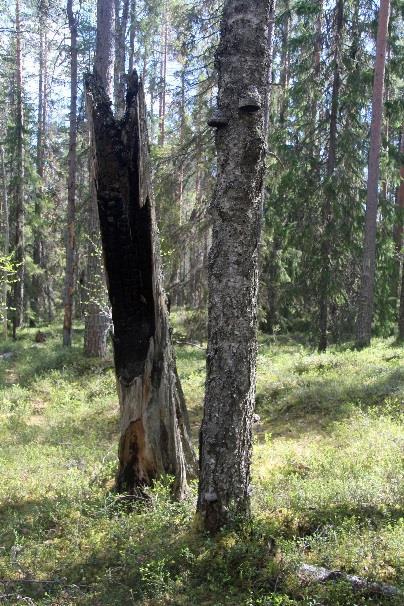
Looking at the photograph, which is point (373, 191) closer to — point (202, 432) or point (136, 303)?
point (136, 303)

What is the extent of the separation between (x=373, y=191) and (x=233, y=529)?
41.6ft

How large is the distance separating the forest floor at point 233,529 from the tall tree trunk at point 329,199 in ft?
19.3

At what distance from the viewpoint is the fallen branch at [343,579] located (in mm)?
3719

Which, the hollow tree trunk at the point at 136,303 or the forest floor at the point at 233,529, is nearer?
the forest floor at the point at 233,529

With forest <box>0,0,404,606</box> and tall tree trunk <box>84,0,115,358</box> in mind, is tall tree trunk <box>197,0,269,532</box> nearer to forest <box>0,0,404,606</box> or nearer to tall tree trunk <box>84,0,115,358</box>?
forest <box>0,0,404,606</box>

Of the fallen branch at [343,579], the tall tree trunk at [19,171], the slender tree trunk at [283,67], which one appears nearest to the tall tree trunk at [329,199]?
the slender tree trunk at [283,67]

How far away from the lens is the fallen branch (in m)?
3.72

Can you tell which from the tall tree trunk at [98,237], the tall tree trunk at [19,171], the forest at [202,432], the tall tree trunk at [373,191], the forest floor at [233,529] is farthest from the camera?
the tall tree trunk at [19,171]

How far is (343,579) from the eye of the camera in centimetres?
385

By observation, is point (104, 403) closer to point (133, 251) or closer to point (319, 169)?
point (133, 251)

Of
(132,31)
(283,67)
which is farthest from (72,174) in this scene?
(283,67)

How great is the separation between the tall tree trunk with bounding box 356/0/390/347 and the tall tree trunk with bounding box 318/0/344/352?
1009 mm

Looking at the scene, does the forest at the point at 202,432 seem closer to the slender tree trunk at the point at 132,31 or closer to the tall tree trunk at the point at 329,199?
the tall tree trunk at the point at 329,199

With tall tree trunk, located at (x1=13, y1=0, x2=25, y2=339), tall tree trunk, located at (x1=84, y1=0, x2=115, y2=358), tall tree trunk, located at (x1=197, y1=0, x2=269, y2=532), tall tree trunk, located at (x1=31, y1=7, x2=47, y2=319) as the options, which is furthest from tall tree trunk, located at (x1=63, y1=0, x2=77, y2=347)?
tall tree trunk, located at (x1=197, y1=0, x2=269, y2=532)
